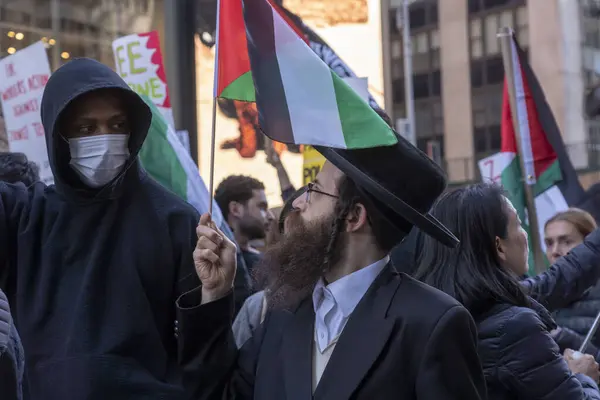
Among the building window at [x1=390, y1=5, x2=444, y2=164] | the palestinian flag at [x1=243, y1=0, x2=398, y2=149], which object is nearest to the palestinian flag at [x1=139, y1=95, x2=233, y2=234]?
the palestinian flag at [x1=243, y1=0, x2=398, y2=149]

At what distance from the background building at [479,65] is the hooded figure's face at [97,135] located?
31.3 metres

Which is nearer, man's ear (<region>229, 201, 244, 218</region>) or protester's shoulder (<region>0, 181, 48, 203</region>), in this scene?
protester's shoulder (<region>0, 181, 48, 203</region>)

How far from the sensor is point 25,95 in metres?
6.12

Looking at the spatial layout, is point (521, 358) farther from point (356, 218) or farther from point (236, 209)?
point (236, 209)

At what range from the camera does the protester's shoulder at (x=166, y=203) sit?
9.03 ft

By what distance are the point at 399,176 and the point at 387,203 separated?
0.24 feet

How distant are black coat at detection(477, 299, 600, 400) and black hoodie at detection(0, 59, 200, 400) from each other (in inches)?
34.7

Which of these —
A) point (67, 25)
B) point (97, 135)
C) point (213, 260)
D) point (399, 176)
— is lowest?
point (213, 260)

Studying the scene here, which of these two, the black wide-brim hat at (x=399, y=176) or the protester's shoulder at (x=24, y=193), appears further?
the protester's shoulder at (x=24, y=193)

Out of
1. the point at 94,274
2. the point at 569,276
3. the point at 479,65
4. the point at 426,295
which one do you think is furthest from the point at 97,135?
the point at 479,65

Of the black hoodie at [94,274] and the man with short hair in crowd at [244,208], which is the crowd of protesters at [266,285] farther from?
the man with short hair in crowd at [244,208]

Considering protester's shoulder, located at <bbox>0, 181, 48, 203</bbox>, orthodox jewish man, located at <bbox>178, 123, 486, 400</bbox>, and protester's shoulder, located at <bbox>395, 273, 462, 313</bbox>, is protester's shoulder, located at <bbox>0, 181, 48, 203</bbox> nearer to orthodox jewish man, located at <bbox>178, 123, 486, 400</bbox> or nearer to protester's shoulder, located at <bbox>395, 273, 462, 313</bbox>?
orthodox jewish man, located at <bbox>178, 123, 486, 400</bbox>

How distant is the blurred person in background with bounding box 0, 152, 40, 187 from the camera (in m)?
3.89

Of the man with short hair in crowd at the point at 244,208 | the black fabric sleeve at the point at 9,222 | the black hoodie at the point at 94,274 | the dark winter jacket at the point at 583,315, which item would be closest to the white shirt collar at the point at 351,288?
the black hoodie at the point at 94,274
